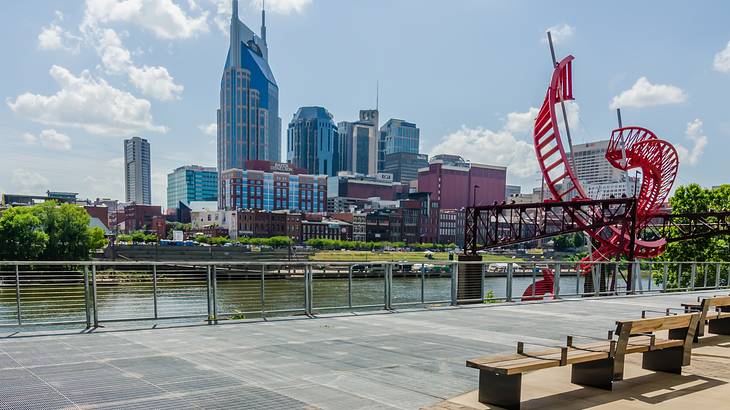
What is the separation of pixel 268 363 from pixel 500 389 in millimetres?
3408

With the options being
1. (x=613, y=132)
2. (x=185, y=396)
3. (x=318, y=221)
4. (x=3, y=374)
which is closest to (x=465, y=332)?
(x=185, y=396)

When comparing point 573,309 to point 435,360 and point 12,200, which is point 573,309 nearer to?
point 435,360

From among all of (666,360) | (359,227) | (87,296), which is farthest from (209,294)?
(359,227)

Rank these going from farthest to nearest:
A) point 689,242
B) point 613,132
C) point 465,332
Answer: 1. point 689,242
2. point 613,132
3. point 465,332

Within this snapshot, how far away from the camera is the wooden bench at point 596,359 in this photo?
5160 millimetres

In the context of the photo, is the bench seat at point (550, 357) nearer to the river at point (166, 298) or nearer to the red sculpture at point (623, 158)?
the river at point (166, 298)

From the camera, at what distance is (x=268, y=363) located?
7.51 metres

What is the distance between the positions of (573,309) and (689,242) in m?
37.2

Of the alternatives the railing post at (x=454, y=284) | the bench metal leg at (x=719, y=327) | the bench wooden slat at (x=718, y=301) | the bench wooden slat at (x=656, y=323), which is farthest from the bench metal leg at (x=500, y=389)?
the railing post at (x=454, y=284)

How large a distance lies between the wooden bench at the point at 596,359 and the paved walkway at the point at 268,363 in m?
0.48

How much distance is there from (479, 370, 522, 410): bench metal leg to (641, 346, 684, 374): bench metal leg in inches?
102

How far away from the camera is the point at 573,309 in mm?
14734

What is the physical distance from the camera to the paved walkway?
5852 millimetres

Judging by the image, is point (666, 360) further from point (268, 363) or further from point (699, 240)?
point (699, 240)
